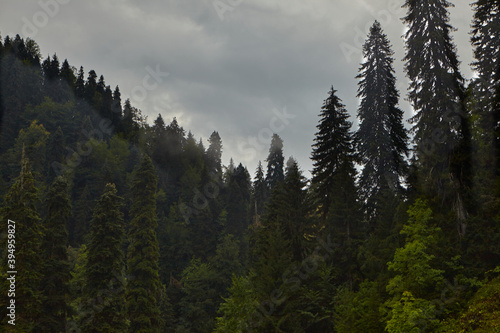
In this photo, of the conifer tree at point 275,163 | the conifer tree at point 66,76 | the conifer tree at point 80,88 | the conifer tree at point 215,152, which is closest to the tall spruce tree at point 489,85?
the conifer tree at point 275,163

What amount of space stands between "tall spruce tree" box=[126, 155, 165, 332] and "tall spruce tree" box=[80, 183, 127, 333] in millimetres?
4823

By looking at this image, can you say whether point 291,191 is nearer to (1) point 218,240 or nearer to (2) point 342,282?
(2) point 342,282

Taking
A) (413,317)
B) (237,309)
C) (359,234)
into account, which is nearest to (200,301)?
(237,309)

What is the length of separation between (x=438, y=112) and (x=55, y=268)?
29656mm

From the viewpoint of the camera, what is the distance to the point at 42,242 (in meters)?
29.7

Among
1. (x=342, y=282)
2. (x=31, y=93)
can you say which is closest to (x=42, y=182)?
(x=31, y=93)

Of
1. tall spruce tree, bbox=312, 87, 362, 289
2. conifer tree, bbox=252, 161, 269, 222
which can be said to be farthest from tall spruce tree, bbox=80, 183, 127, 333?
conifer tree, bbox=252, 161, 269, 222

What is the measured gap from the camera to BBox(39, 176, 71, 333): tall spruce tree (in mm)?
28562

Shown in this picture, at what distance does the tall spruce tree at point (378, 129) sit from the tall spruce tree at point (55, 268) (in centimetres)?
2458

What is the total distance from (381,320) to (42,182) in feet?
250

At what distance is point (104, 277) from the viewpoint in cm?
2803

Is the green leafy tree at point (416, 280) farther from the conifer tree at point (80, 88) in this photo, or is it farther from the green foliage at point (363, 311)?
the conifer tree at point (80, 88)

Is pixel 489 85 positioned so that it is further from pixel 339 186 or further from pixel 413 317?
pixel 413 317

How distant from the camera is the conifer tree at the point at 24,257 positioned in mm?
26366
